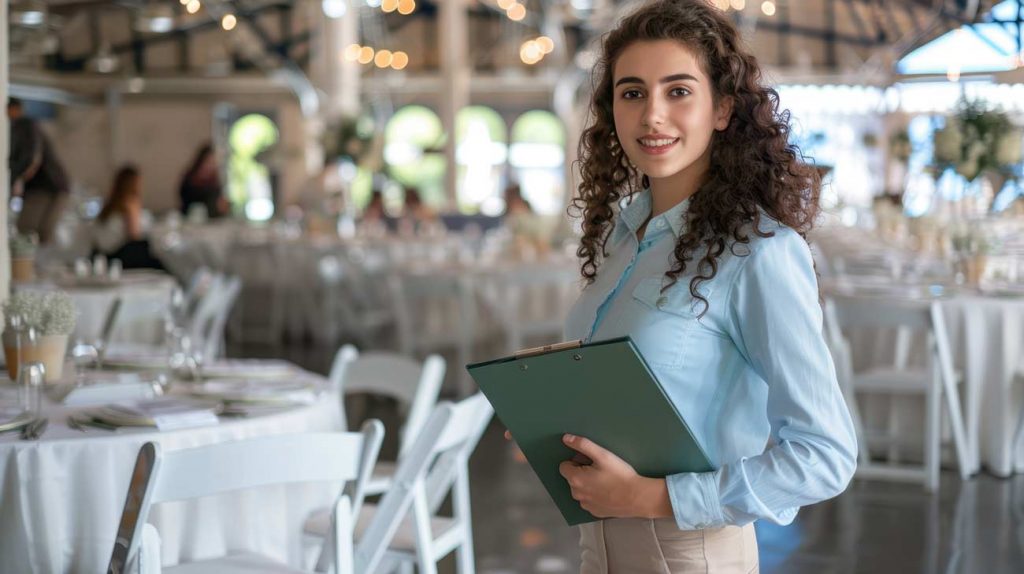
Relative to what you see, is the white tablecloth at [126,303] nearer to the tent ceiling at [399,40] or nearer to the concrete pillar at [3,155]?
the concrete pillar at [3,155]

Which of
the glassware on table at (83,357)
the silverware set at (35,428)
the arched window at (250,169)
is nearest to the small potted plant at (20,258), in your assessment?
the glassware on table at (83,357)

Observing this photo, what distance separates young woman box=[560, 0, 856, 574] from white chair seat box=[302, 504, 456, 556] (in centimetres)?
155

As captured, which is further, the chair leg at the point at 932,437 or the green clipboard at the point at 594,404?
the chair leg at the point at 932,437

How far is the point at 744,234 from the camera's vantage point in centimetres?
157

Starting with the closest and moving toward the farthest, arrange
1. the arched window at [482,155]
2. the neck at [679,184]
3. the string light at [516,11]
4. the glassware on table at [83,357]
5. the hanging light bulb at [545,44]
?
the neck at [679,184] < the glassware on table at [83,357] < the string light at [516,11] < the hanging light bulb at [545,44] < the arched window at [482,155]

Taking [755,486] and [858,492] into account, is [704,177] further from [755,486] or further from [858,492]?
[858,492]

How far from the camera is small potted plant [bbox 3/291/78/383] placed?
3.17m

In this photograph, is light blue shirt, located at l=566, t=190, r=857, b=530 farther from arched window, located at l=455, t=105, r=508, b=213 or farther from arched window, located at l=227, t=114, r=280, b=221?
arched window, located at l=227, t=114, r=280, b=221

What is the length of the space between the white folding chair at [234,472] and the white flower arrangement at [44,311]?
1.07 metres

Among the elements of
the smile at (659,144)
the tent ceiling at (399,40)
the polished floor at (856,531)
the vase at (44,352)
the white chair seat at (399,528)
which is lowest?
the polished floor at (856,531)

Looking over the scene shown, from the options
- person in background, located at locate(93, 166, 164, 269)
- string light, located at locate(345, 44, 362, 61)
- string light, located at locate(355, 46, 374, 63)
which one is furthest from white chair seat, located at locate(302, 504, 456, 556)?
string light, located at locate(355, 46, 374, 63)

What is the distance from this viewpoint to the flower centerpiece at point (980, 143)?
6852mm

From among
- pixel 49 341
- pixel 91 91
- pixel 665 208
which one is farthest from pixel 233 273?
pixel 91 91

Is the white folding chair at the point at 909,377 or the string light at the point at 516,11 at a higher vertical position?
the string light at the point at 516,11
